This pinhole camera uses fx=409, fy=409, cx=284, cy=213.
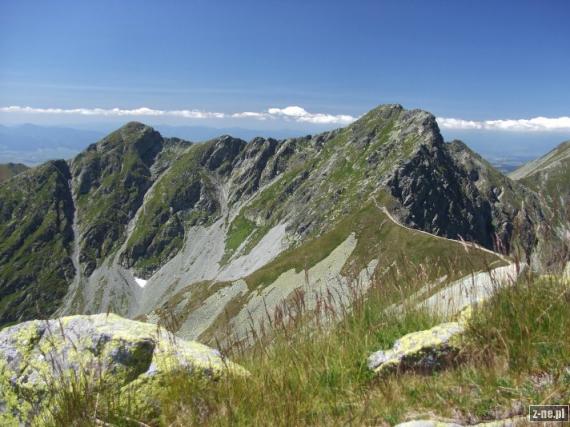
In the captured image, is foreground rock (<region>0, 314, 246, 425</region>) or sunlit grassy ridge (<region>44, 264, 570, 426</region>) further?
foreground rock (<region>0, 314, 246, 425</region>)

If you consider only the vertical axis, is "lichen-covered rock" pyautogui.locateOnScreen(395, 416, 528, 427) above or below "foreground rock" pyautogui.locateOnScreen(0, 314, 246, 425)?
above

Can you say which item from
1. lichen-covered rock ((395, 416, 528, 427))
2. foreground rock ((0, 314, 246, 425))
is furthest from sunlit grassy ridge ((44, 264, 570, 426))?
foreground rock ((0, 314, 246, 425))

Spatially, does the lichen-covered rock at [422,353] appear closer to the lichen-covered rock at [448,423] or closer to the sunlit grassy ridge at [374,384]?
the sunlit grassy ridge at [374,384]

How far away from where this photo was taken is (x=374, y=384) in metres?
5.46

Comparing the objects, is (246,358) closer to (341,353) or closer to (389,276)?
(341,353)

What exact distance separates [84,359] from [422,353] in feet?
15.8

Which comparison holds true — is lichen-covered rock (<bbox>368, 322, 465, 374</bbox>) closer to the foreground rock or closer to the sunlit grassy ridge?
the sunlit grassy ridge

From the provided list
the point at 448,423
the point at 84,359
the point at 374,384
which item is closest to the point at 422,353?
the point at 374,384

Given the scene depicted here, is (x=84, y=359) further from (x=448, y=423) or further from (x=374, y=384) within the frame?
(x=448, y=423)

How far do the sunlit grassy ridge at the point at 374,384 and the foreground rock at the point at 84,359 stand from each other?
→ 331 mm

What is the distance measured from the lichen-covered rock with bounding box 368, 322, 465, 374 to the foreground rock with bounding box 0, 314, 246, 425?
6.56 feet

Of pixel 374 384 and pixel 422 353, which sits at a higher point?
pixel 422 353

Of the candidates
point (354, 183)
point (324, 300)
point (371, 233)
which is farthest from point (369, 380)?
point (354, 183)

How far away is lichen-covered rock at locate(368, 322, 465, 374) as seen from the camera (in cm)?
564
